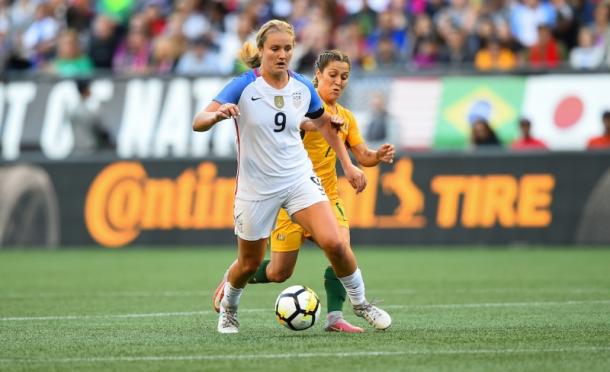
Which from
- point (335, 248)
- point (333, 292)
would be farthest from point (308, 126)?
point (333, 292)

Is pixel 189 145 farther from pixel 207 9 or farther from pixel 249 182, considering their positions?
pixel 249 182

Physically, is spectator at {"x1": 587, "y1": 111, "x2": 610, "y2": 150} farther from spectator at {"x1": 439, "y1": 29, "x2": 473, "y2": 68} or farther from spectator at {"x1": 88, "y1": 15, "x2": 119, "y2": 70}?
spectator at {"x1": 88, "y1": 15, "x2": 119, "y2": 70}

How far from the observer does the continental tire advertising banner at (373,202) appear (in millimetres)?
19047

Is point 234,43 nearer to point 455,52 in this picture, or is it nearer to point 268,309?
point 455,52

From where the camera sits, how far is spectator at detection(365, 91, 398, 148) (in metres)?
20.0

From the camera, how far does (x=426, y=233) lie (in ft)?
63.9

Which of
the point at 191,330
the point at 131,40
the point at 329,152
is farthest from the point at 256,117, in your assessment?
the point at 131,40

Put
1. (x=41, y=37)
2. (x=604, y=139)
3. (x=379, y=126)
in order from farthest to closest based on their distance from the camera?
(x=41, y=37) → (x=379, y=126) → (x=604, y=139)

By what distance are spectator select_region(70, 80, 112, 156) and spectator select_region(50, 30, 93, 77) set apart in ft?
3.72

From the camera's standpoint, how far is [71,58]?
22516mm

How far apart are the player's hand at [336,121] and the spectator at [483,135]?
10759 mm

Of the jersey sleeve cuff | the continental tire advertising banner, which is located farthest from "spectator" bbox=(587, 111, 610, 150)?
the jersey sleeve cuff

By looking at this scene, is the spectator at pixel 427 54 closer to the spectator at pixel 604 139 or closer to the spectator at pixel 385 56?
the spectator at pixel 385 56

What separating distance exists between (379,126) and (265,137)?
1155 cm
